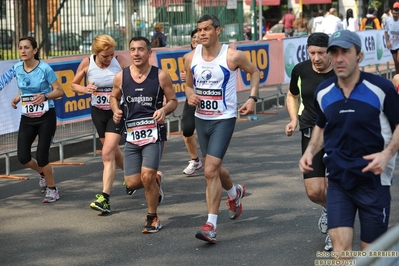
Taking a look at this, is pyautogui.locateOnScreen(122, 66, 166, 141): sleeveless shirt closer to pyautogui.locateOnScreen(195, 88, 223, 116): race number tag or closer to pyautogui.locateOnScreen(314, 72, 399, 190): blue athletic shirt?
pyautogui.locateOnScreen(195, 88, 223, 116): race number tag

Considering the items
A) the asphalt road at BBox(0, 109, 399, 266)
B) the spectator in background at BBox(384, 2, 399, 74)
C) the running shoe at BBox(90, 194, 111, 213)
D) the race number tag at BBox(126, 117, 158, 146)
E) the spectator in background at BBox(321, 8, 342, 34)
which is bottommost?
the asphalt road at BBox(0, 109, 399, 266)

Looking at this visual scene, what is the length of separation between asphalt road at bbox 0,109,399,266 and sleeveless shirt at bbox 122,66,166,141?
3.39 ft

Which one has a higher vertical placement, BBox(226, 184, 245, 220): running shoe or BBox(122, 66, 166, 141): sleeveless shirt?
BBox(122, 66, 166, 141): sleeveless shirt

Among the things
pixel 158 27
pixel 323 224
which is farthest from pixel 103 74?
pixel 158 27

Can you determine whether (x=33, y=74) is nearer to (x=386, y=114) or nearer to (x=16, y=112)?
(x=16, y=112)

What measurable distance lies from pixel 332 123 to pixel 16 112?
6950 millimetres

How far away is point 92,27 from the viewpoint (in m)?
16.9

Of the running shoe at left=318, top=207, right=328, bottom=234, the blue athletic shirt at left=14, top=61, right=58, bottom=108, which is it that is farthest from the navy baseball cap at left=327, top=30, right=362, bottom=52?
the blue athletic shirt at left=14, top=61, right=58, bottom=108

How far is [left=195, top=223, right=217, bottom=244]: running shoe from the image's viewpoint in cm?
735

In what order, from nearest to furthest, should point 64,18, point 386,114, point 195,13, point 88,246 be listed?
point 386,114
point 88,246
point 64,18
point 195,13

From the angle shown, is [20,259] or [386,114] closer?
[386,114]

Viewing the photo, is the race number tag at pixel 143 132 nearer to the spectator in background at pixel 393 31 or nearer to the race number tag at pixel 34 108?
the race number tag at pixel 34 108

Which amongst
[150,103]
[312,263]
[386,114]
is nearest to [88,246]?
[150,103]

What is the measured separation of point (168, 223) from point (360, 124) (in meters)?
3.70
